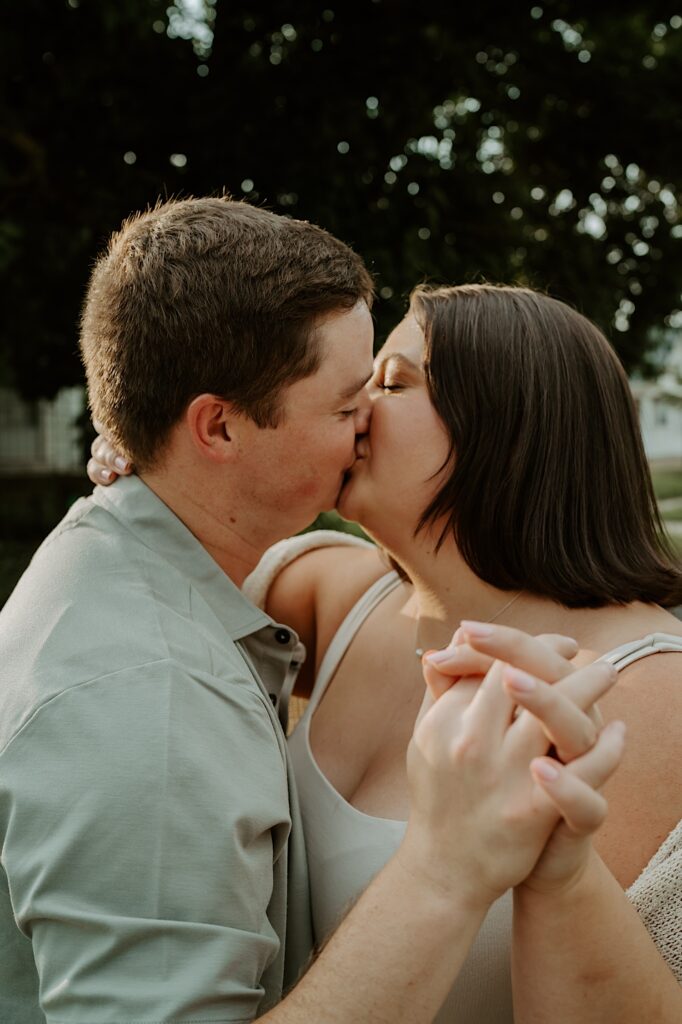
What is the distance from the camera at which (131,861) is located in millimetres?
1553

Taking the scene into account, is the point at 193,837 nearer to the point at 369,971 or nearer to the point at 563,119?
the point at 369,971

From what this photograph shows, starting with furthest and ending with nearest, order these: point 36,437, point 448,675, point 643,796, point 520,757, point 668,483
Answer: point 668,483 < point 36,437 < point 643,796 < point 448,675 < point 520,757

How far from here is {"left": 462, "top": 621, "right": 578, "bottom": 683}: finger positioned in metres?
1.47

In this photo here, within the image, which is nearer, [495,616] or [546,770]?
[546,770]

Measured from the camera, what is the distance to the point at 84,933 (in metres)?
1.55

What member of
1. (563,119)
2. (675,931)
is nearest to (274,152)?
(563,119)

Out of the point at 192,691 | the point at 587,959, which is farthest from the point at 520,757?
the point at 192,691

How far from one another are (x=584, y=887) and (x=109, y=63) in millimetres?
8473

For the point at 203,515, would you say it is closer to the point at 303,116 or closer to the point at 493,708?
the point at 493,708

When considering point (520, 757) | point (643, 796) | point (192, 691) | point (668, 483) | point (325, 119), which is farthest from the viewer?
point (668, 483)

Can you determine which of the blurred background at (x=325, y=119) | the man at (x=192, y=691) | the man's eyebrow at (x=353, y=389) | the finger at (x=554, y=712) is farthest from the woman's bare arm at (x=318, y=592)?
the blurred background at (x=325, y=119)

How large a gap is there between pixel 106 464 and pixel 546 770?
1.37m

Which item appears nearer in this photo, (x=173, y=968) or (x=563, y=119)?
(x=173, y=968)

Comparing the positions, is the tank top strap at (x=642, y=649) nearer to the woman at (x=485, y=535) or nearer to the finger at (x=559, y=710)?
the woman at (x=485, y=535)
